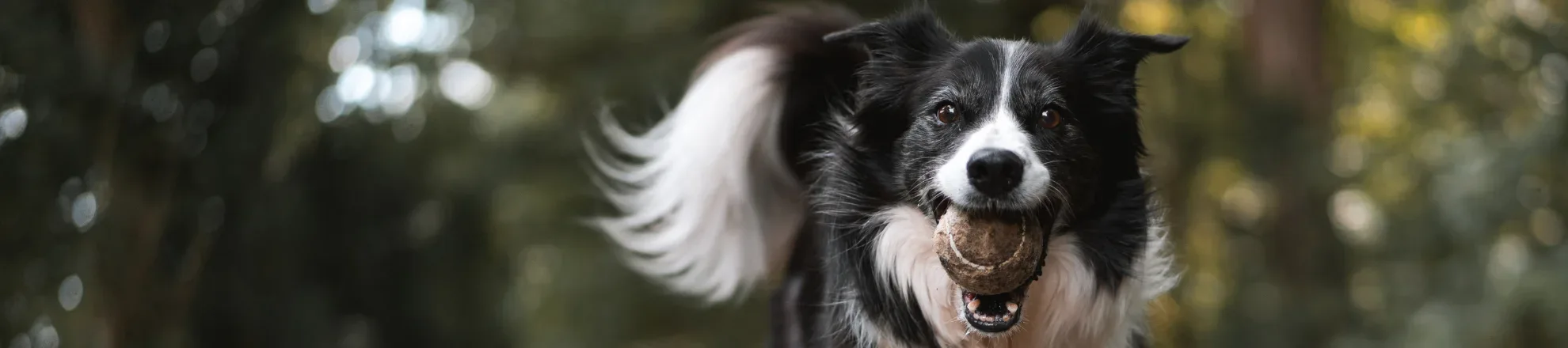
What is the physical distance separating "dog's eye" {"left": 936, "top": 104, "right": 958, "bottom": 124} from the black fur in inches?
0.5

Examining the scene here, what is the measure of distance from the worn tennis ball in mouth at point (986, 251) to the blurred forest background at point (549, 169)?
310cm

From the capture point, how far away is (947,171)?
272 cm

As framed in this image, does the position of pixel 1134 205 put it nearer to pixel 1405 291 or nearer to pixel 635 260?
pixel 635 260

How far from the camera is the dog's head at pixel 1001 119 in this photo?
8.80 feet

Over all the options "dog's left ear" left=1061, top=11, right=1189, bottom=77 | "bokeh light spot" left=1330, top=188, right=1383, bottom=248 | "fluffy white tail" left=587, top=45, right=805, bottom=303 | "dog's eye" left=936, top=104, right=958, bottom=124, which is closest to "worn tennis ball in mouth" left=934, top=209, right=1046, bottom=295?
"dog's eye" left=936, top=104, right=958, bottom=124

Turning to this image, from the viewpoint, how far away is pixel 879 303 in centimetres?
322

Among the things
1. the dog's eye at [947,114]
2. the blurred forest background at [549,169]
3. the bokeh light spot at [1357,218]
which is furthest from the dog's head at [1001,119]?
the bokeh light spot at [1357,218]

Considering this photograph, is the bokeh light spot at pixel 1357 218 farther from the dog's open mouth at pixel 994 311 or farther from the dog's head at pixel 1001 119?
the dog's open mouth at pixel 994 311

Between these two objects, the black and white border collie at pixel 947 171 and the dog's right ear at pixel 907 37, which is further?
the dog's right ear at pixel 907 37

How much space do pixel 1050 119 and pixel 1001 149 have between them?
0.81 feet

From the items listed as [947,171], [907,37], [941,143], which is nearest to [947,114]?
[941,143]

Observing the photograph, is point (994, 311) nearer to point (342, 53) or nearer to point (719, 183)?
point (719, 183)

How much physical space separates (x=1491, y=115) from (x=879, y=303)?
176 inches

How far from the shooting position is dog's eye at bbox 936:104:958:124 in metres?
2.87
